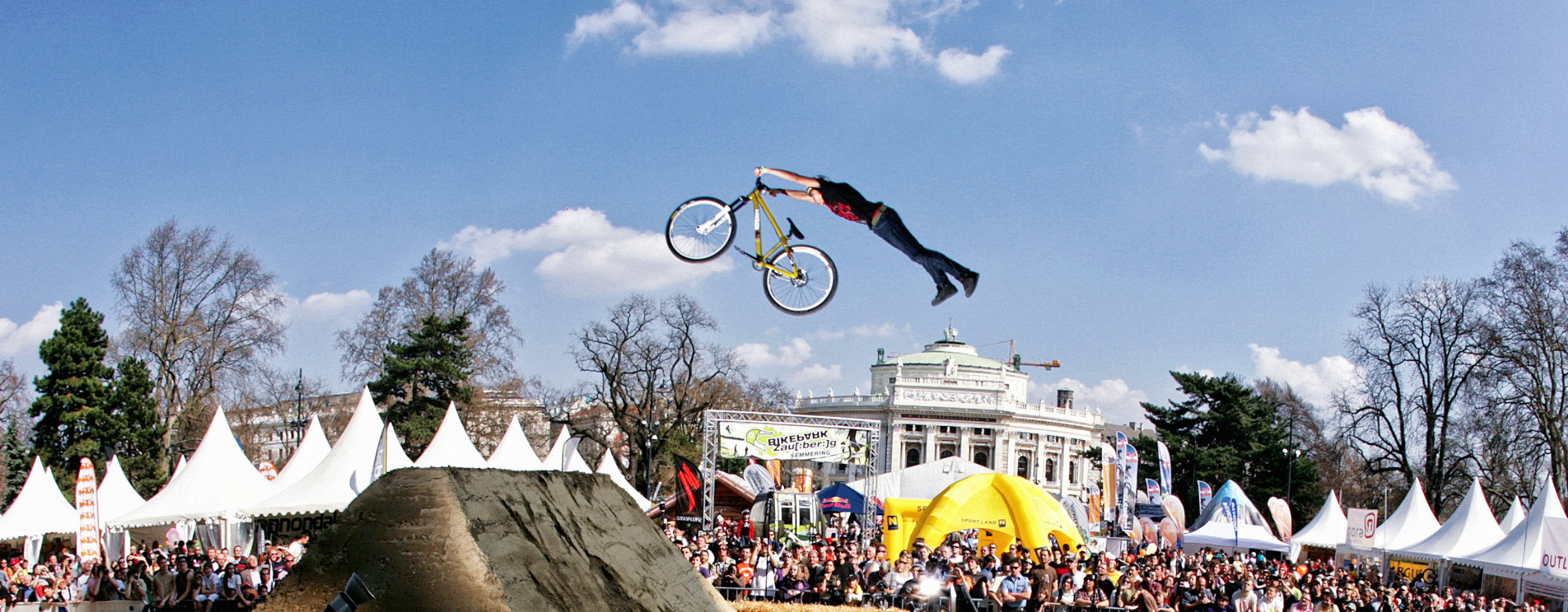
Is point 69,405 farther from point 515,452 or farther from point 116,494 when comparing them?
point 515,452

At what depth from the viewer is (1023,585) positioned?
571 inches

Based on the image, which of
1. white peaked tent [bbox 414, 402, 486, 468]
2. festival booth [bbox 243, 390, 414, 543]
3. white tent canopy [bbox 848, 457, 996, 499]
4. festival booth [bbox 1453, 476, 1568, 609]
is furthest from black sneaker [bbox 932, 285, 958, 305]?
white tent canopy [bbox 848, 457, 996, 499]

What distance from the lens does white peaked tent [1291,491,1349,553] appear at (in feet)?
94.7

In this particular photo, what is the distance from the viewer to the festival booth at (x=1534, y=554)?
17219 millimetres

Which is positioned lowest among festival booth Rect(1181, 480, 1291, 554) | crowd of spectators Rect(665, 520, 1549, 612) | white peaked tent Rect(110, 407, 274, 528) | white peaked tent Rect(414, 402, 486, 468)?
festival booth Rect(1181, 480, 1291, 554)

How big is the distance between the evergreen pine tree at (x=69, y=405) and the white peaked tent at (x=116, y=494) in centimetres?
1125

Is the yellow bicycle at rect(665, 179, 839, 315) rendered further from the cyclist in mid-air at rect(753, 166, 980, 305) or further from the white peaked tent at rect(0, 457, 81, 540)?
the white peaked tent at rect(0, 457, 81, 540)

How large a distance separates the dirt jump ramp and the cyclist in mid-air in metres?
5.33

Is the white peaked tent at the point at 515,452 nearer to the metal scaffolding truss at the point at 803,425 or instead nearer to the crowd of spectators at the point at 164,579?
the metal scaffolding truss at the point at 803,425

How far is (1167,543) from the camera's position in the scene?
31.9 m

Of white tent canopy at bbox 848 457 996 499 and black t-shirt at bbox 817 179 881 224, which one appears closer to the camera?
black t-shirt at bbox 817 179 881 224

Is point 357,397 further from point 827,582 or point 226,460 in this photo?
point 827,582

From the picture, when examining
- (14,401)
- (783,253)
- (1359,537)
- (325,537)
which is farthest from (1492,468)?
(14,401)

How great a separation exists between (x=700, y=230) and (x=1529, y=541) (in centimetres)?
1603
